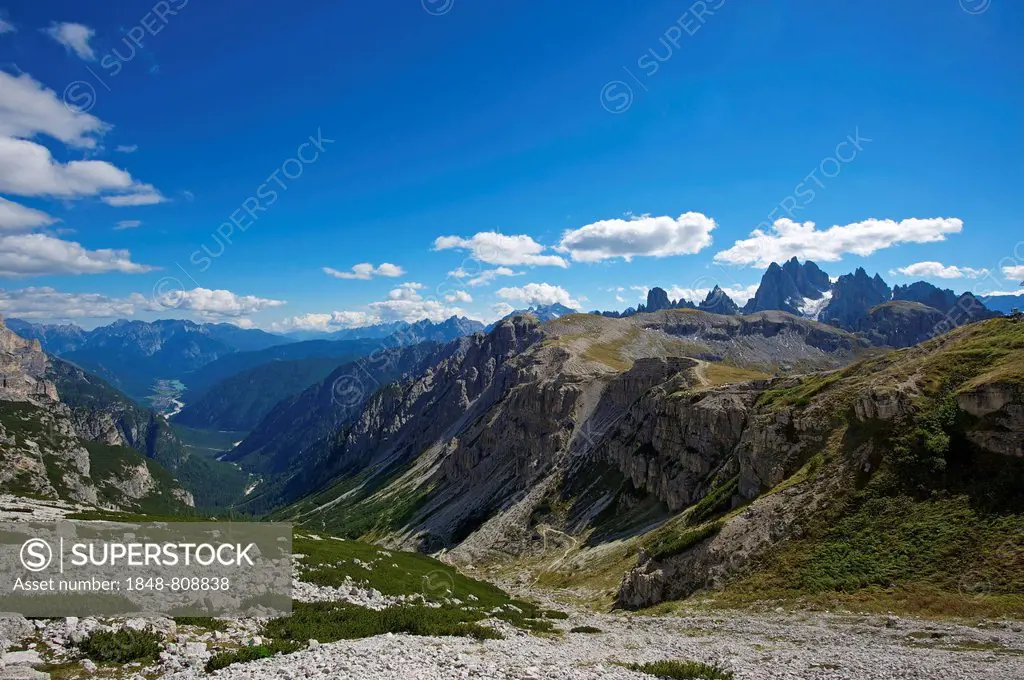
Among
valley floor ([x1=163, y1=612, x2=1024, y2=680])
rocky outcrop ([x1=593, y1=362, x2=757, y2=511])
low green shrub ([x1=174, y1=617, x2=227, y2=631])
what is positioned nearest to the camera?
valley floor ([x1=163, y1=612, x2=1024, y2=680])

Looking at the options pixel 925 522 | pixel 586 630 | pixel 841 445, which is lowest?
pixel 586 630

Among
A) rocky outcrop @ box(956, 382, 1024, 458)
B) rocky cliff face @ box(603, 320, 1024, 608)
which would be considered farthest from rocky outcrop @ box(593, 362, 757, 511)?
rocky outcrop @ box(956, 382, 1024, 458)

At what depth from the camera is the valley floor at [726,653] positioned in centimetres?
1783

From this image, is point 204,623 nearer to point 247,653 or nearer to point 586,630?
point 247,653

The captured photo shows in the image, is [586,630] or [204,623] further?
[586,630]

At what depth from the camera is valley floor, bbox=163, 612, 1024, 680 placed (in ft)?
58.5

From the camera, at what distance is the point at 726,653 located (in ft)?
82.3

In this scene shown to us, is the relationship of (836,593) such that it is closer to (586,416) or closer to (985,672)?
(985,672)

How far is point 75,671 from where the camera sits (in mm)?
16734

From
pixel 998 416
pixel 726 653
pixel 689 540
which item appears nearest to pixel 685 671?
pixel 726 653

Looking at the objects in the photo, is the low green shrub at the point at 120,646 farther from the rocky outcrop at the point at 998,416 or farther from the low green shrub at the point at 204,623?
the rocky outcrop at the point at 998,416

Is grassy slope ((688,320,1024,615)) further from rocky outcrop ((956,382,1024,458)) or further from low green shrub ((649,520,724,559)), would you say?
low green shrub ((649,520,724,559))

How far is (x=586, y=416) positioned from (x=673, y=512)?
73.5m

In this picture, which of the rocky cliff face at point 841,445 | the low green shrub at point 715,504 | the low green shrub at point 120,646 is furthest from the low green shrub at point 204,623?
the low green shrub at point 715,504
